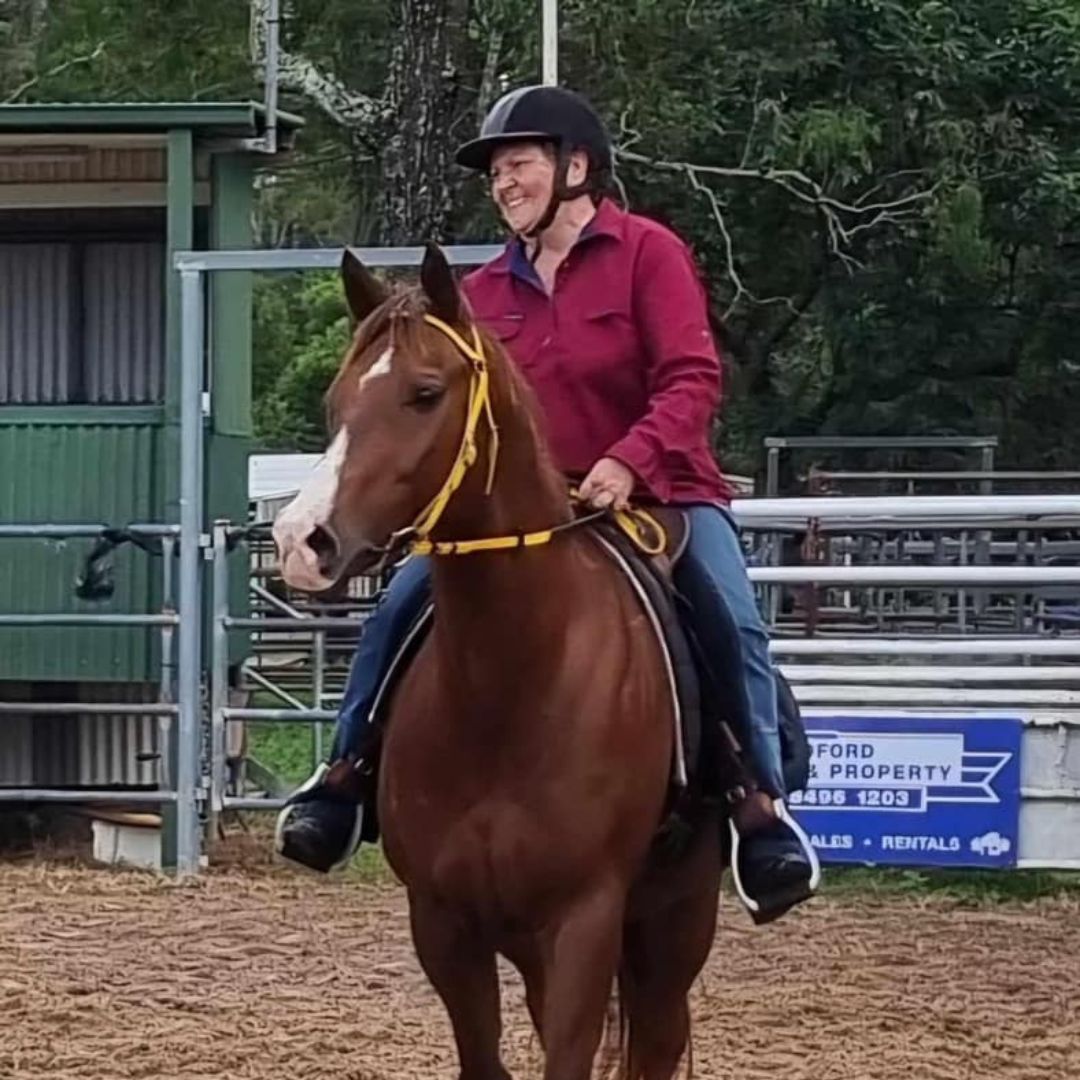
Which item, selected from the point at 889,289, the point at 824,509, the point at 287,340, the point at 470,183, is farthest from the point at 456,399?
the point at 287,340

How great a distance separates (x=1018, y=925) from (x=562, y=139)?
5.16 metres

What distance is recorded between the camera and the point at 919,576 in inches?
366

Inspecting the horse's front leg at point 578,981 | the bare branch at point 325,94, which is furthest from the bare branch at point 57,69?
the horse's front leg at point 578,981

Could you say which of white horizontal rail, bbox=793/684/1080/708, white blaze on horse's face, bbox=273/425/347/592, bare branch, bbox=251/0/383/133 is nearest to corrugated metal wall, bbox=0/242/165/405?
white horizontal rail, bbox=793/684/1080/708

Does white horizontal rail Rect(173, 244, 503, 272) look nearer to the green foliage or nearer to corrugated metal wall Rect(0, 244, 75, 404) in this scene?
corrugated metal wall Rect(0, 244, 75, 404)

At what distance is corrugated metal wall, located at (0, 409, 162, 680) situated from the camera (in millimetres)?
10586

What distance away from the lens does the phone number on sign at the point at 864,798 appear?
9.51 m

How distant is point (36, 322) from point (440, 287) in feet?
24.6

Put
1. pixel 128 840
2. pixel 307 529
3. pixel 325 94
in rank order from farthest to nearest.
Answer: pixel 325 94 → pixel 128 840 → pixel 307 529

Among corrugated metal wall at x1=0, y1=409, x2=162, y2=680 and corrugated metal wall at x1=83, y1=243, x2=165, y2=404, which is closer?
corrugated metal wall at x1=0, y1=409, x2=162, y2=680

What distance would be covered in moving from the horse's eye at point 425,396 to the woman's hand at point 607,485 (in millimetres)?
669

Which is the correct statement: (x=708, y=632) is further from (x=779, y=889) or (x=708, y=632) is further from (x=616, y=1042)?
(x=616, y=1042)

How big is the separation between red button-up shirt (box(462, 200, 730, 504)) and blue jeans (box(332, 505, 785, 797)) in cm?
17

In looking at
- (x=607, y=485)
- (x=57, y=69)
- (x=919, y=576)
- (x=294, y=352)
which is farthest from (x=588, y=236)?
(x=294, y=352)
